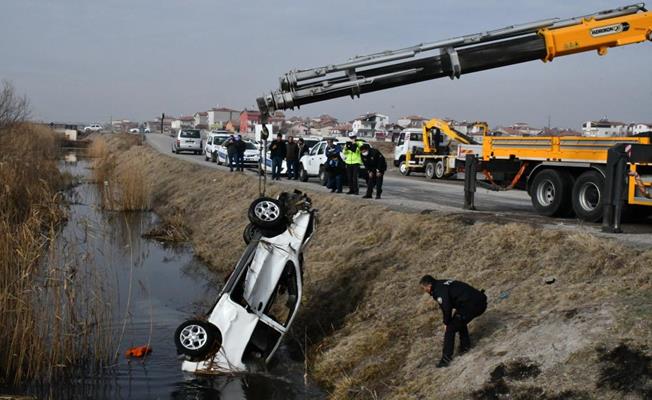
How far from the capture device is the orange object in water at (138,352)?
9.95m

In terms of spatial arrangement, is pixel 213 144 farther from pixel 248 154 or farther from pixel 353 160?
pixel 353 160

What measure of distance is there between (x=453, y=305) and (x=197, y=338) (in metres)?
3.25

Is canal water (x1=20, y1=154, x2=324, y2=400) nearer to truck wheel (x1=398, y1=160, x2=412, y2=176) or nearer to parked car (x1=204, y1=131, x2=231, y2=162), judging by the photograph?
truck wheel (x1=398, y1=160, x2=412, y2=176)

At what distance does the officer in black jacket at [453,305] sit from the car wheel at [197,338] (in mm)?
2844

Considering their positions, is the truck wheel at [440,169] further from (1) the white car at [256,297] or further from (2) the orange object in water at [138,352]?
(2) the orange object in water at [138,352]

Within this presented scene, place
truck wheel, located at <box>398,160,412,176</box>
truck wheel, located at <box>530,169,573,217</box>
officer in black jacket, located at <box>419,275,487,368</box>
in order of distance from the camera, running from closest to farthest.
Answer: officer in black jacket, located at <box>419,275,487,368</box>, truck wheel, located at <box>530,169,573,217</box>, truck wheel, located at <box>398,160,412,176</box>

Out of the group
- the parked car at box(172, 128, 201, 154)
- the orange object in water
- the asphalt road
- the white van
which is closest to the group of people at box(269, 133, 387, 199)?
the asphalt road

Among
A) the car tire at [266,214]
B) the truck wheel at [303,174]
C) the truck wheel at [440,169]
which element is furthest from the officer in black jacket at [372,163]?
the truck wheel at [440,169]

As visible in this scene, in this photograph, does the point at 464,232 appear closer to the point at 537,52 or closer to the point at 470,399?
the point at 537,52

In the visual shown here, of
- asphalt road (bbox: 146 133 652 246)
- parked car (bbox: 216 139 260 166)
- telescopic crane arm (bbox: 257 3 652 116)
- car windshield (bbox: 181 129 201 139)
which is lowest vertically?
asphalt road (bbox: 146 133 652 246)

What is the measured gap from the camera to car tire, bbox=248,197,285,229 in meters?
8.95

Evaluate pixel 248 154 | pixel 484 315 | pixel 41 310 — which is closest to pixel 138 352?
pixel 41 310

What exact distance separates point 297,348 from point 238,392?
6.33 feet

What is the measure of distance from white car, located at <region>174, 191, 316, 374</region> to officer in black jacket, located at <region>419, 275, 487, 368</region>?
7.92 feet
